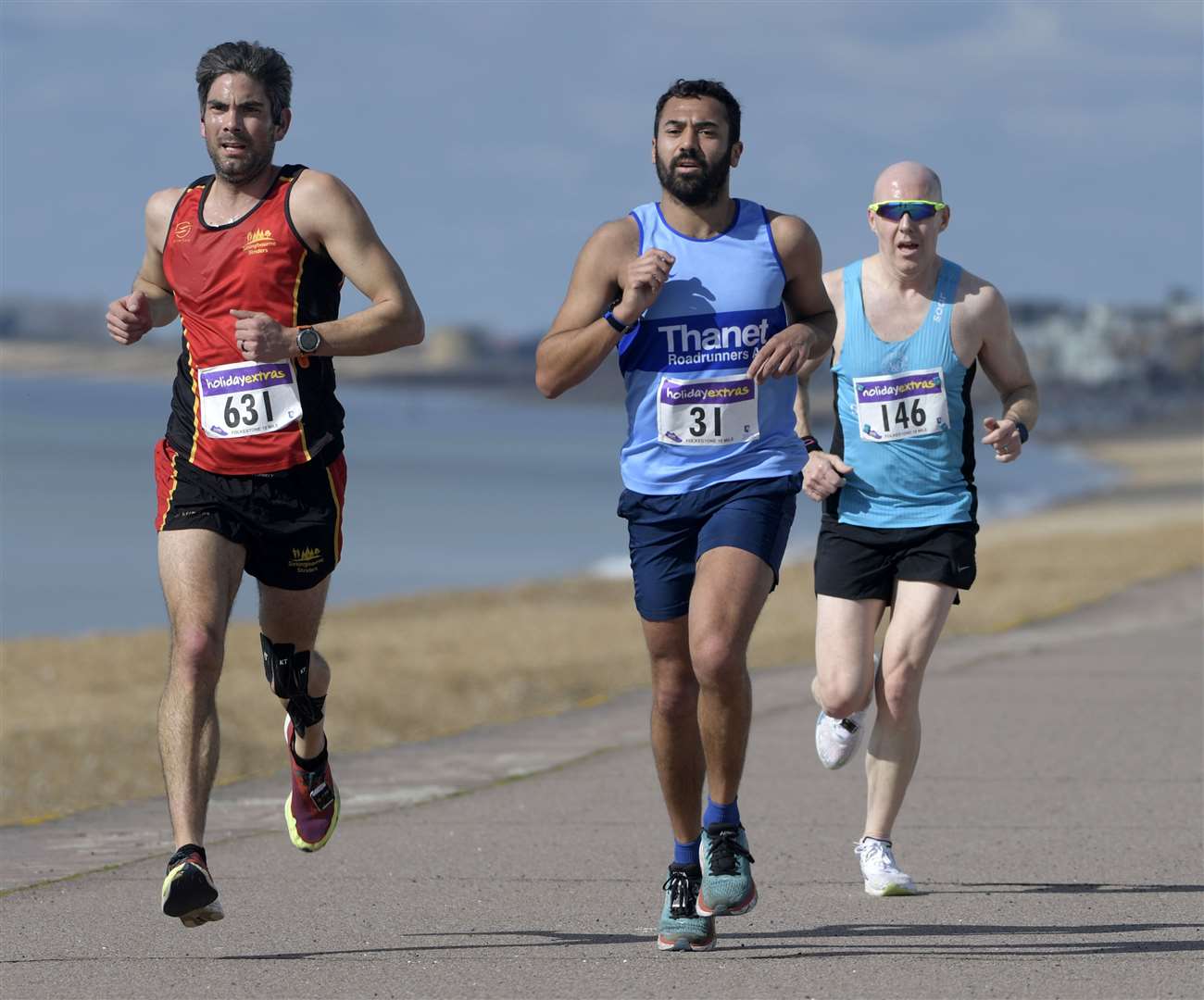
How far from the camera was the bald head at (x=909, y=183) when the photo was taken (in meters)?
7.13

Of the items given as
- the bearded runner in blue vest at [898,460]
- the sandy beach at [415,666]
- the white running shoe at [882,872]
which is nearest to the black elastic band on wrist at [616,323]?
the bearded runner in blue vest at [898,460]

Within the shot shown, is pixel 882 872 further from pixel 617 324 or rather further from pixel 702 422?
pixel 617 324

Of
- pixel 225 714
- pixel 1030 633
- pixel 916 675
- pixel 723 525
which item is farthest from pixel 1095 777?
pixel 225 714

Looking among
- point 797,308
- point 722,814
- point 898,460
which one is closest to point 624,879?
point 722,814

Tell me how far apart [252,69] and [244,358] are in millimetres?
853

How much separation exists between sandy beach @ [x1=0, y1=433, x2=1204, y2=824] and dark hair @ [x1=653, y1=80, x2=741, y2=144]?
4547mm

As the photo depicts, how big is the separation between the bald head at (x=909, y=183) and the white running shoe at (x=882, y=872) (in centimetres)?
219

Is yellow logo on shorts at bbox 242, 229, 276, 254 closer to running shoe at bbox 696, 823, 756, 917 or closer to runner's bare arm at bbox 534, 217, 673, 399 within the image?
runner's bare arm at bbox 534, 217, 673, 399

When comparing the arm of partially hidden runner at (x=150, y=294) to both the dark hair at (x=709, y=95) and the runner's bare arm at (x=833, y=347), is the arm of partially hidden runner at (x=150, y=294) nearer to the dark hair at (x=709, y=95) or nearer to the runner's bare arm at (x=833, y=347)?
the dark hair at (x=709, y=95)

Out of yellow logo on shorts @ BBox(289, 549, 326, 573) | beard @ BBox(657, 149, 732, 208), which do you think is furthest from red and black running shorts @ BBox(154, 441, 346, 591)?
beard @ BBox(657, 149, 732, 208)

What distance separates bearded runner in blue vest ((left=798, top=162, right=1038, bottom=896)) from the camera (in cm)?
721

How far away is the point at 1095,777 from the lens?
9773 millimetres

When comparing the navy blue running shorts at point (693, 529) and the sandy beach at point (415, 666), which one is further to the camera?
the sandy beach at point (415, 666)

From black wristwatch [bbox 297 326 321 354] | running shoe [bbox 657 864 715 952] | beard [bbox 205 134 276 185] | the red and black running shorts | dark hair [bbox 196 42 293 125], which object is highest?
dark hair [bbox 196 42 293 125]
